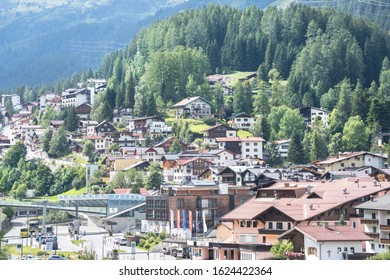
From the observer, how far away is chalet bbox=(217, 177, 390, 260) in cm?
4338

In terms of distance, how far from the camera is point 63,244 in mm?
53406

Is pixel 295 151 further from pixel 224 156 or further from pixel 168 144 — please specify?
pixel 168 144

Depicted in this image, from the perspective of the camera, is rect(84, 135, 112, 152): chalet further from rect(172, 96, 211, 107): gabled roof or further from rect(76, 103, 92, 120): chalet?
rect(76, 103, 92, 120): chalet

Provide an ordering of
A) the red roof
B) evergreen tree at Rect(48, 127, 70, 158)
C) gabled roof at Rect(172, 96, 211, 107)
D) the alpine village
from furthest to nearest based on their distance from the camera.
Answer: gabled roof at Rect(172, 96, 211, 107)
evergreen tree at Rect(48, 127, 70, 158)
the red roof
the alpine village

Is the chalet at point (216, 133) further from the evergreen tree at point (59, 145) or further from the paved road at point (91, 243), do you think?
the paved road at point (91, 243)

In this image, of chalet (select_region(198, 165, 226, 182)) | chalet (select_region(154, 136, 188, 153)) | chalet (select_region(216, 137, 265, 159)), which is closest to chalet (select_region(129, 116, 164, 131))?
chalet (select_region(154, 136, 188, 153))

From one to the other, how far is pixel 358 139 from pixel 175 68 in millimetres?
24826

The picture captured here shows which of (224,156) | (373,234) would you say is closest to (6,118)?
(224,156)

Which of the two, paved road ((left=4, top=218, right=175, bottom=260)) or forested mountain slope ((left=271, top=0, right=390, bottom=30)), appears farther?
forested mountain slope ((left=271, top=0, right=390, bottom=30))

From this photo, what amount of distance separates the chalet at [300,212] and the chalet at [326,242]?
2333 mm

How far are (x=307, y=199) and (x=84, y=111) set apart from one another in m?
56.8

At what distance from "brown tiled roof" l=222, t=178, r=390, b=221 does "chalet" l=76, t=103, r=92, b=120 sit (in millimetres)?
50494

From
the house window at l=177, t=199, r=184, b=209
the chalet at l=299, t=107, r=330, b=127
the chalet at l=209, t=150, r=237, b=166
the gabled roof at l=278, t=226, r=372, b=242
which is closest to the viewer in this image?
the gabled roof at l=278, t=226, r=372, b=242

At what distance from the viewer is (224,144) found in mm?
81062
